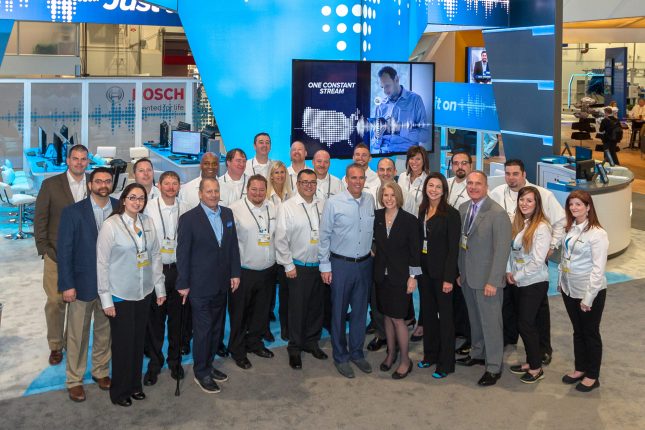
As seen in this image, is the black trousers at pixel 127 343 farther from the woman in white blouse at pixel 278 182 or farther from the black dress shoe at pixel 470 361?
the black dress shoe at pixel 470 361

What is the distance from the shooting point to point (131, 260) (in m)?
4.17

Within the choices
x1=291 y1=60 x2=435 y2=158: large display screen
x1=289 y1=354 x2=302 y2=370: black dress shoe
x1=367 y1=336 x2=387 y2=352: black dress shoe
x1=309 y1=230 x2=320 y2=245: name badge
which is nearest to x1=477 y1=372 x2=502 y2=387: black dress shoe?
x1=367 y1=336 x2=387 y2=352: black dress shoe

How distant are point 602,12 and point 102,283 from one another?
12771 mm

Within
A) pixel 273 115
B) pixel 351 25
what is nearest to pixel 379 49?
pixel 351 25

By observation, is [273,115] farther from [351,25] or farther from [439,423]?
[439,423]

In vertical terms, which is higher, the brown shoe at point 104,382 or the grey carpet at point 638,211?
the grey carpet at point 638,211

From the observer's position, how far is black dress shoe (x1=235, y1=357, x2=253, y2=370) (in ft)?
16.4

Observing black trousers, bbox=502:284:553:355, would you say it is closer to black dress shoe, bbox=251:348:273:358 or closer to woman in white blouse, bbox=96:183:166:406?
black dress shoe, bbox=251:348:273:358

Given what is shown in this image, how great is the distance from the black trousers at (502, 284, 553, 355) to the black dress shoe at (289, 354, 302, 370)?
58.1 inches

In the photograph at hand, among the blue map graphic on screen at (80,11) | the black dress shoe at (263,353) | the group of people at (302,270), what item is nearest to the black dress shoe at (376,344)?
the group of people at (302,270)

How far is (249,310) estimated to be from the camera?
16.9 ft

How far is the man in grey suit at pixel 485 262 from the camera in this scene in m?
4.59

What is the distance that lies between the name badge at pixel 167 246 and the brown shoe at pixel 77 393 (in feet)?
3.14

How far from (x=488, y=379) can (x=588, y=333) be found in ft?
2.23
